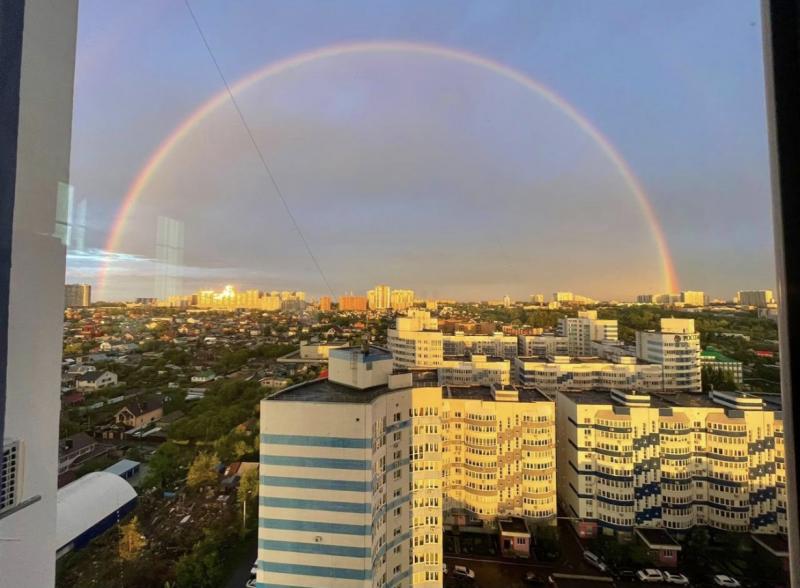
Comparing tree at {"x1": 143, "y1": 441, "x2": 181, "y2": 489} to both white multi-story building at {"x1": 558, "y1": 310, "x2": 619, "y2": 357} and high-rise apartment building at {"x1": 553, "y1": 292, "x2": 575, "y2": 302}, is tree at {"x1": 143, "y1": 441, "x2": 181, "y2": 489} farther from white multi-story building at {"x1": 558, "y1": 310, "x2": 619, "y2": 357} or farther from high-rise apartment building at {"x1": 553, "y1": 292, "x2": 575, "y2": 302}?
white multi-story building at {"x1": 558, "y1": 310, "x2": 619, "y2": 357}

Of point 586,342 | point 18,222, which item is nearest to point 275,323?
A: point 18,222

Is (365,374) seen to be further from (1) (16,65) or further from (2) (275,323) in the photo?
(1) (16,65)

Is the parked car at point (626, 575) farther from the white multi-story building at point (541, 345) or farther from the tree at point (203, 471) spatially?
the white multi-story building at point (541, 345)

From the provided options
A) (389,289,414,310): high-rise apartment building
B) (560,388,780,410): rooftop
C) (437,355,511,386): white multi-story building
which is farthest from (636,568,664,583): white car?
(437,355,511,386): white multi-story building

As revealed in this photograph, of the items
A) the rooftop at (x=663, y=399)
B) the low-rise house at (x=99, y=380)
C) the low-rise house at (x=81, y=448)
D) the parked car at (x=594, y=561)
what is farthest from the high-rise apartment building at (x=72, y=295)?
the rooftop at (x=663, y=399)

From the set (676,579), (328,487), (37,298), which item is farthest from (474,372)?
(37,298)
